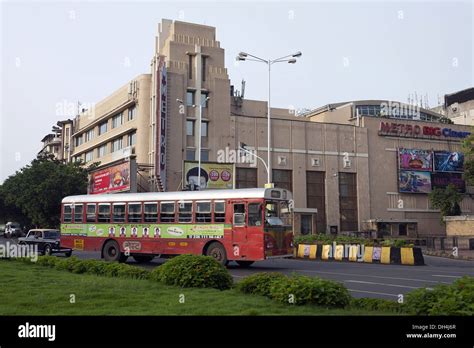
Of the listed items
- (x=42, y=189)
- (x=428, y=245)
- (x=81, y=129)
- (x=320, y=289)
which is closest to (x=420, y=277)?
(x=320, y=289)

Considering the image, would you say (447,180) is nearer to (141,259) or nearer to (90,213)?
(141,259)

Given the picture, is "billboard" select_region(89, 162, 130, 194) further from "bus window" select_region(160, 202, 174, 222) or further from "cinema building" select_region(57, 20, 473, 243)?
"bus window" select_region(160, 202, 174, 222)

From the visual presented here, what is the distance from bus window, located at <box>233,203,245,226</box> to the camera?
63.7 ft

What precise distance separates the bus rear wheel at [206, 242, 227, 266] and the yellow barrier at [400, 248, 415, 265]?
10538 millimetres

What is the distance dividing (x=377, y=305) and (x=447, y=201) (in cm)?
5013

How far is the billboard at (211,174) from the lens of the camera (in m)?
48.1

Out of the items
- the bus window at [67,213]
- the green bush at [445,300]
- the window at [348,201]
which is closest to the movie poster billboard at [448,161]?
the window at [348,201]

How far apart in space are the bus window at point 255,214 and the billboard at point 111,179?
98.1 feet

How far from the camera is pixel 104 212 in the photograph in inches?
913

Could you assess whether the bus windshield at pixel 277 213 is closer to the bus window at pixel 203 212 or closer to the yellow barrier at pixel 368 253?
the bus window at pixel 203 212

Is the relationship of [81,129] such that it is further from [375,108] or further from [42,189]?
[375,108]

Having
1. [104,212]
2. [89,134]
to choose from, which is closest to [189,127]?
[89,134]

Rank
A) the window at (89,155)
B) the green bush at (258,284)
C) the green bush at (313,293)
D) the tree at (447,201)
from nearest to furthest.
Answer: the green bush at (313,293) < the green bush at (258,284) < the tree at (447,201) < the window at (89,155)

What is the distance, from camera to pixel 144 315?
7.87 m
